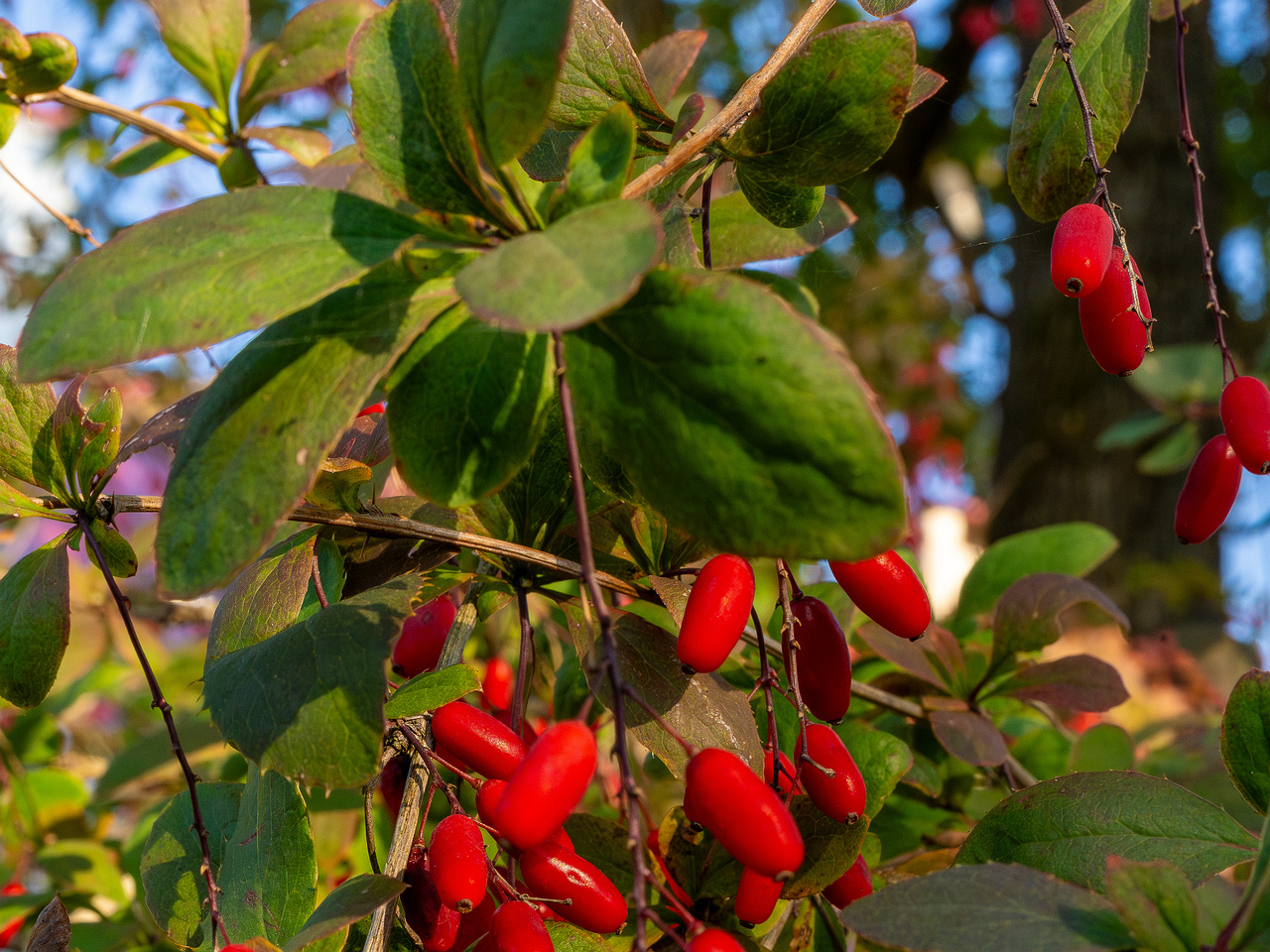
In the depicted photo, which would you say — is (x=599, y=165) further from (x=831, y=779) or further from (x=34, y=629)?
(x=34, y=629)

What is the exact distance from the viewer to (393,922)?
588mm

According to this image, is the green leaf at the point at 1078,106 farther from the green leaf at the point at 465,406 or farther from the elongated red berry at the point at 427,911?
the elongated red berry at the point at 427,911

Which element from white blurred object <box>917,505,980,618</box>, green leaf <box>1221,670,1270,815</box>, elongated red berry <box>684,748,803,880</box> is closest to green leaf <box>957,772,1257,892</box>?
green leaf <box>1221,670,1270,815</box>

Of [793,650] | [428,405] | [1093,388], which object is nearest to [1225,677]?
[1093,388]

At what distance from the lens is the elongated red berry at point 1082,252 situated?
0.56 m

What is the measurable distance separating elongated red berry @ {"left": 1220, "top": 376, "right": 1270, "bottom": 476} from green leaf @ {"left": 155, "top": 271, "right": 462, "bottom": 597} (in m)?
0.53

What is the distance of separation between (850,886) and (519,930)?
0.22 m

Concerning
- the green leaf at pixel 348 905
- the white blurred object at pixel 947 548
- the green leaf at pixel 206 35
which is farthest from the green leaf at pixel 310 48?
the white blurred object at pixel 947 548

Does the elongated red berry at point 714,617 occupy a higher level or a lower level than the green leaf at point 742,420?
lower

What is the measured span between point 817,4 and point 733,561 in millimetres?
373

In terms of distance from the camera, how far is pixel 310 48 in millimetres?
963

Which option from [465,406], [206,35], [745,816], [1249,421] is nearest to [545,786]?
[745,816]

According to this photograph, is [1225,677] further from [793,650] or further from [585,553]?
[585,553]

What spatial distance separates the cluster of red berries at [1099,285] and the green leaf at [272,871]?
0.59m
